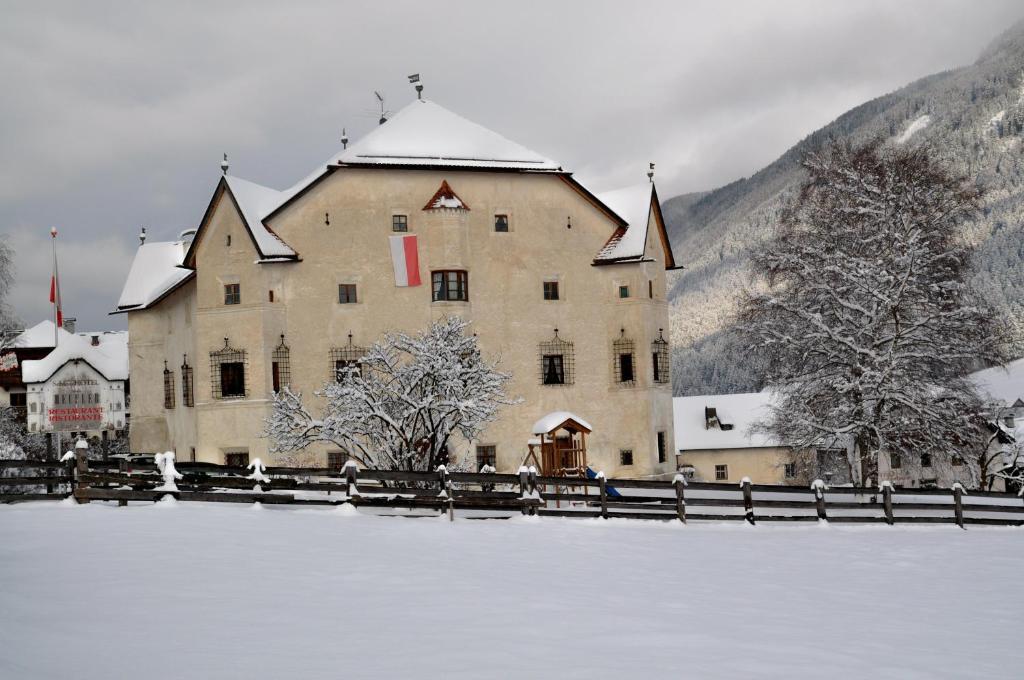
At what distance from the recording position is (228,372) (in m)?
40.0

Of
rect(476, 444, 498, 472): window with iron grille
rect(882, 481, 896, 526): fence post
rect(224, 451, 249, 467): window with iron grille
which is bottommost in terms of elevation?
rect(882, 481, 896, 526): fence post

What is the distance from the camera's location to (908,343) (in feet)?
107

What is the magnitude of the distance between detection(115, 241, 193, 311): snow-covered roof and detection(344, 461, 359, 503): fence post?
90.4ft

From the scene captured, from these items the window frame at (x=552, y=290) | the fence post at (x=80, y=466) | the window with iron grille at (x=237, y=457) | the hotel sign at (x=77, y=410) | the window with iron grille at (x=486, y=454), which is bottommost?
the window with iron grille at (x=486, y=454)

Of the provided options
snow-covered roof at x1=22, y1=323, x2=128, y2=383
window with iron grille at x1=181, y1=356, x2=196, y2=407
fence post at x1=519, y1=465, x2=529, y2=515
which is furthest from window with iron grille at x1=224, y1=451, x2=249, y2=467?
snow-covered roof at x1=22, y1=323, x2=128, y2=383

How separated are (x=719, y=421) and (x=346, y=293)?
150 feet

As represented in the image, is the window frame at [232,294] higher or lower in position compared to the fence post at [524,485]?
higher

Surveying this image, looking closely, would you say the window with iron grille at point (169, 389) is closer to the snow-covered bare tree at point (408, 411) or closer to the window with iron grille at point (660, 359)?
the snow-covered bare tree at point (408, 411)

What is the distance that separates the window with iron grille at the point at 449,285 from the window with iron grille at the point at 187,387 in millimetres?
10147

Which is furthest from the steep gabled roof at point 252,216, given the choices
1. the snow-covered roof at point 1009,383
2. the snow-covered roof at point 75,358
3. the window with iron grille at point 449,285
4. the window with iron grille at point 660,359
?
the snow-covered roof at point 1009,383

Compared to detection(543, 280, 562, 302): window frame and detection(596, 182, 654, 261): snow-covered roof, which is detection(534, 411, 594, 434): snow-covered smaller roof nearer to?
detection(543, 280, 562, 302): window frame

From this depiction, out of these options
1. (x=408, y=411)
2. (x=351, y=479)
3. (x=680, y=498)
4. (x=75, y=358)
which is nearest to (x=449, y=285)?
(x=408, y=411)

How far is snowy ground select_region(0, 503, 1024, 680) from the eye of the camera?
Result: 33.1 feet

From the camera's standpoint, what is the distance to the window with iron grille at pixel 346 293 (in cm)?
4088
